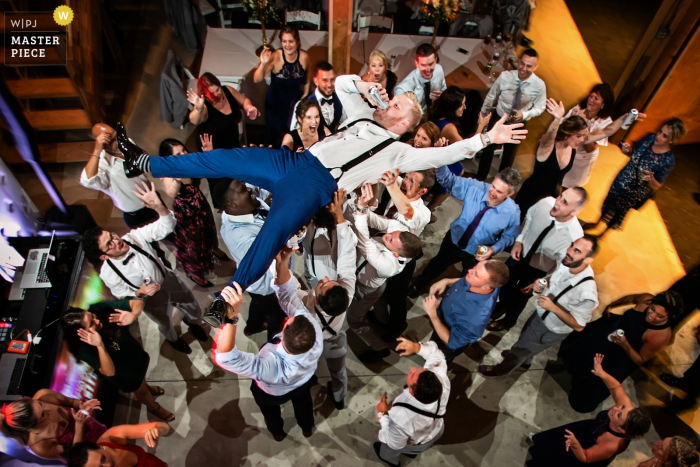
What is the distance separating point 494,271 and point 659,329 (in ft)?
4.26

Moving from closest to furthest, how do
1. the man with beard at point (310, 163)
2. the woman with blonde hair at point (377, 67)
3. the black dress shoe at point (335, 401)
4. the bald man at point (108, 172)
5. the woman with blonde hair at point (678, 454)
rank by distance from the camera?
the woman with blonde hair at point (678, 454) < the man with beard at point (310, 163) < the bald man at point (108, 172) < the black dress shoe at point (335, 401) < the woman with blonde hair at point (377, 67)

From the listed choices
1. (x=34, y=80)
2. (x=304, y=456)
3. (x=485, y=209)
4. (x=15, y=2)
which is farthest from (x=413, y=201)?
(x=15, y=2)

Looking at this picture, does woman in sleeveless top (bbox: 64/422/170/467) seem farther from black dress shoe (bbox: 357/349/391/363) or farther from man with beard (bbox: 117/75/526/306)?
black dress shoe (bbox: 357/349/391/363)

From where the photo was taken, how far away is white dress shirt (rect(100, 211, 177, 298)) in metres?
3.00

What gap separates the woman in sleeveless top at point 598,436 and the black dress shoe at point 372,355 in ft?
4.57

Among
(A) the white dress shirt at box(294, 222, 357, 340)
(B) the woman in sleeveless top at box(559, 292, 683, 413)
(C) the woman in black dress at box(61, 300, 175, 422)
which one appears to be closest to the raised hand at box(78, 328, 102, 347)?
(C) the woman in black dress at box(61, 300, 175, 422)

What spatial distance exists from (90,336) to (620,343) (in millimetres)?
3604

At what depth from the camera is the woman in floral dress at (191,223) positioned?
3447mm

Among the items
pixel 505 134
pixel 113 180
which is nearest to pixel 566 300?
pixel 505 134

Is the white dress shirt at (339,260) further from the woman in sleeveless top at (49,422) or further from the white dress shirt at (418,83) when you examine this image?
the white dress shirt at (418,83)

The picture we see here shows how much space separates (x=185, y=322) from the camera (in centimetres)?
392

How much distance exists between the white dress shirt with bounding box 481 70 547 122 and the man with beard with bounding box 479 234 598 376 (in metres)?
2.05

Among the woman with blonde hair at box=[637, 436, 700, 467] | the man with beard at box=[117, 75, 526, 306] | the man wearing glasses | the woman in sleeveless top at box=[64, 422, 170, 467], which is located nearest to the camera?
the woman in sleeveless top at box=[64, 422, 170, 467]

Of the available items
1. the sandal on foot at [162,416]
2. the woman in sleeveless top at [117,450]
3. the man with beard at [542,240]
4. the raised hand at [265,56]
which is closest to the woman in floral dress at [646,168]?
the man with beard at [542,240]
